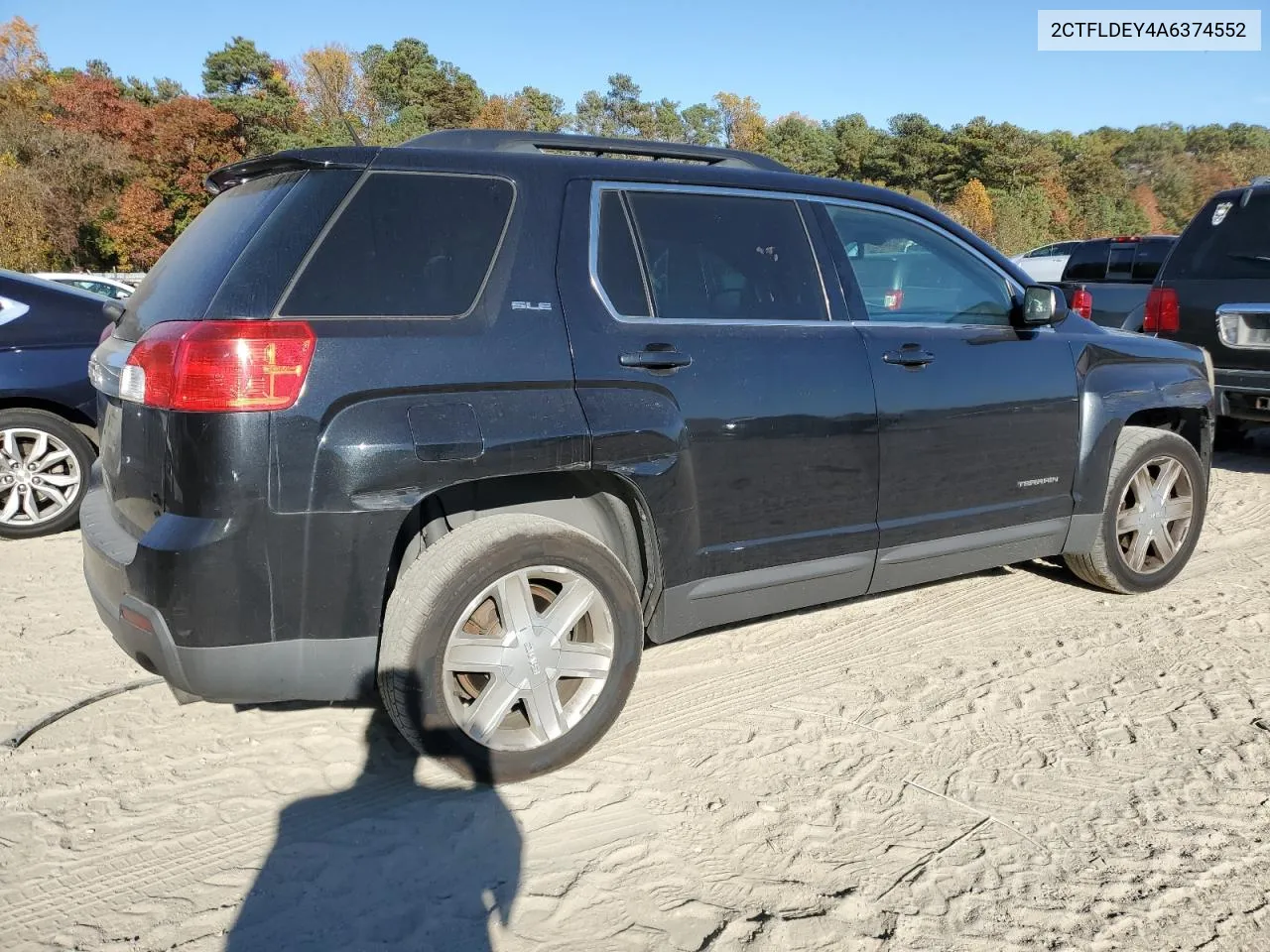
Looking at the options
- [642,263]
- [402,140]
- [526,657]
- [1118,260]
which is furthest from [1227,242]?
[402,140]

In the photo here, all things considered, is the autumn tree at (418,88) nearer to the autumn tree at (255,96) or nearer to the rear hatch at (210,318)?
the autumn tree at (255,96)

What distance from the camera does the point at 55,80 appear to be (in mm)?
50125

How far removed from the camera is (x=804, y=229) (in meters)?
3.73

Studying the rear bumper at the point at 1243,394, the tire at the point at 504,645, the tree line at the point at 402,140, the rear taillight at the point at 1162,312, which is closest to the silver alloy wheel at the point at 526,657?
the tire at the point at 504,645

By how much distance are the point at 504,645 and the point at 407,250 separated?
1.18m

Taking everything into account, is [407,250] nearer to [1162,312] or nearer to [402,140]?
[1162,312]

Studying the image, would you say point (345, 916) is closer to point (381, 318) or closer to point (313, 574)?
point (313, 574)

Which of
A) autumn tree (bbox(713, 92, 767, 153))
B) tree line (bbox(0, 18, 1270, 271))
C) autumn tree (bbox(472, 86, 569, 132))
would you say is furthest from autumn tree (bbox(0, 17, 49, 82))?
autumn tree (bbox(713, 92, 767, 153))

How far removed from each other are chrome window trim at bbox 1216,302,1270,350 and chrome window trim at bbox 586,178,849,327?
186 inches

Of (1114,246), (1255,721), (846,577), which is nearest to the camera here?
(1255,721)

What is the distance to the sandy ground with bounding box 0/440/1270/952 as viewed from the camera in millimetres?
2434

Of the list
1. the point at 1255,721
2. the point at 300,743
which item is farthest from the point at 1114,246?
the point at 300,743

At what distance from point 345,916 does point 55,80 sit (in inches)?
2328

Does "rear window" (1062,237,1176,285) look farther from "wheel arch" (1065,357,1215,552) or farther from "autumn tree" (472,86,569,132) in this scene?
"autumn tree" (472,86,569,132)
